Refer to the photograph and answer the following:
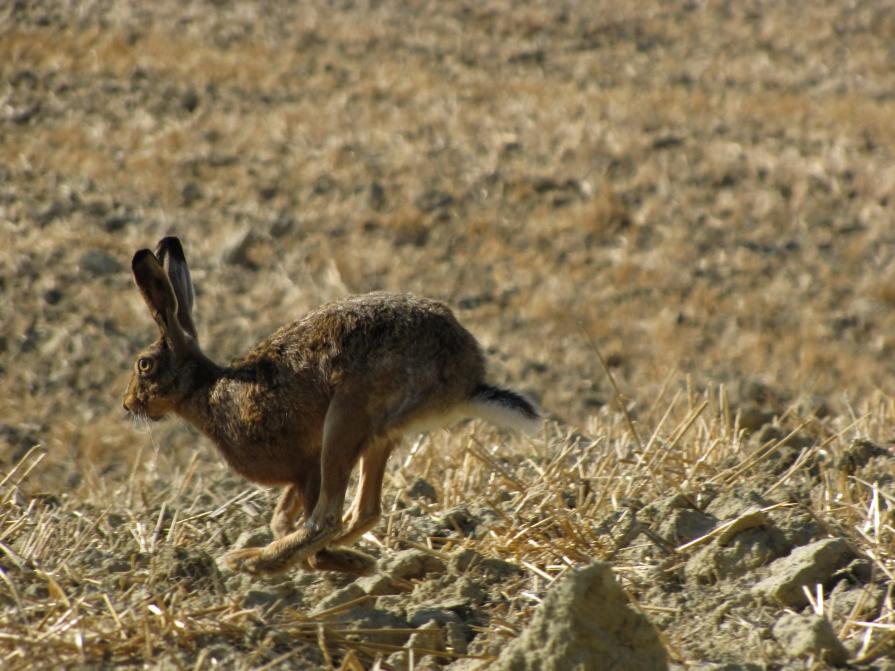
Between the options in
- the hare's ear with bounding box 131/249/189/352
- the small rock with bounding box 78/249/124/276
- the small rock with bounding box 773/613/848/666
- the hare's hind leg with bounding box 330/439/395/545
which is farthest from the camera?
the small rock with bounding box 78/249/124/276

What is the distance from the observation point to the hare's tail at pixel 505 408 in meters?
4.73

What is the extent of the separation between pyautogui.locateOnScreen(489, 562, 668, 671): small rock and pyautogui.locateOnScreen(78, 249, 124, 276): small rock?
9.34m

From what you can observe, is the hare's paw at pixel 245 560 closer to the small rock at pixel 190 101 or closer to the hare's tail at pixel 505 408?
the hare's tail at pixel 505 408

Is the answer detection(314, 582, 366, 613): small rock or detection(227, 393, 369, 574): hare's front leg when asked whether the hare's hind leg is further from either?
detection(314, 582, 366, 613): small rock

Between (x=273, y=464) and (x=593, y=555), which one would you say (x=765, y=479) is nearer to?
(x=593, y=555)

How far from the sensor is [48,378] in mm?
10828

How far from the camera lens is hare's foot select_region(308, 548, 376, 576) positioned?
4695 millimetres

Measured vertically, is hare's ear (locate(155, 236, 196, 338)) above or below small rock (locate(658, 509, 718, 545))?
above

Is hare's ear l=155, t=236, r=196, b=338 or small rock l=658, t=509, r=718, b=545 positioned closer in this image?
small rock l=658, t=509, r=718, b=545

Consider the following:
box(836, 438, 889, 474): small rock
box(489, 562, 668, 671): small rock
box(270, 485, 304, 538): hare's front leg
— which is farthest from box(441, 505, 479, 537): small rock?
box(836, 438, 889, 474): small rock

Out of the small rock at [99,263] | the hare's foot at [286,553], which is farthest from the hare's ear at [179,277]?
the small rock at [99,263]

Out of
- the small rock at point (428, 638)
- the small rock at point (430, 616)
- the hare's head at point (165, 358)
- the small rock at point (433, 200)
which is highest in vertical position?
the hare's head at point (165, 358)

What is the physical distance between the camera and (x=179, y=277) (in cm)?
546

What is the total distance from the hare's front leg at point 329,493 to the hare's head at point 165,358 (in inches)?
34.6
